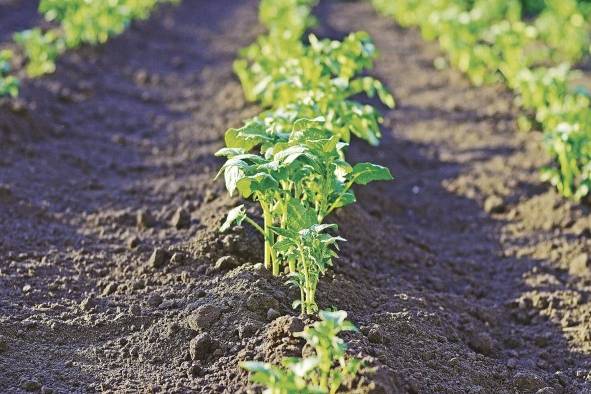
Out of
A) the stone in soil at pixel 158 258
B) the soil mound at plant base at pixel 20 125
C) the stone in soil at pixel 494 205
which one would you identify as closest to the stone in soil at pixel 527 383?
the stone in soil at pixel 158 258

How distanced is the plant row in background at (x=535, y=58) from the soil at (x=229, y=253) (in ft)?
0.76

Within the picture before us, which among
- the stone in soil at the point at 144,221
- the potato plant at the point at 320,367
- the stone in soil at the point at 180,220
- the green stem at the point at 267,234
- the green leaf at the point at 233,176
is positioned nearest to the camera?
the potato plant at the point at 320,367

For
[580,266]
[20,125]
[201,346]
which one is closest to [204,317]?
[201,346]

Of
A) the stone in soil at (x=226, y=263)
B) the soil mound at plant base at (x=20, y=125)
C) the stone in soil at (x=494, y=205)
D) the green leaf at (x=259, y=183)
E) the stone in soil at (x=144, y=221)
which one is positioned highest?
the green leaf at (x=259, y=183)

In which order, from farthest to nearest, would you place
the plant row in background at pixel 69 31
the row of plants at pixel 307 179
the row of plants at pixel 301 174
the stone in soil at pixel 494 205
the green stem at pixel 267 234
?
the plant row in background at pixel 69 31, the stone in soil at pixel 494 205, the green stem at pixel 267 234, the row of plants at pixel 301 174, the row of plants at pixel 307 179

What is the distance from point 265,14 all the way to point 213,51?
0.82 meters

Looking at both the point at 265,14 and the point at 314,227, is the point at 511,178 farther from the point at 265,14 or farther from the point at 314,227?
the point at 265,14

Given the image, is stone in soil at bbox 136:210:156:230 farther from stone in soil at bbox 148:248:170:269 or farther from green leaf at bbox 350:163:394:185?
green leaf at bbox 350:163:394:185

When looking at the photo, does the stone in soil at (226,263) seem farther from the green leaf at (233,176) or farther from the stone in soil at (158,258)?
the green leaf at (233,176)

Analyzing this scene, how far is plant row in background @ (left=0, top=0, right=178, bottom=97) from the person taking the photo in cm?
793

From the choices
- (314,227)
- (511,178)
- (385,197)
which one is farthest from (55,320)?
(511,178)

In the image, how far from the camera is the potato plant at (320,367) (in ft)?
9.19

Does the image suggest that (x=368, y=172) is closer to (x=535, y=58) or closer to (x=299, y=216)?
(x=299, y=216)

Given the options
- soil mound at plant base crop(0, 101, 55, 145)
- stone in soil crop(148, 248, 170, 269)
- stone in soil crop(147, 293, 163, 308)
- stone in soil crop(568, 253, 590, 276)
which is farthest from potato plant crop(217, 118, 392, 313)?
soil mound at plant base crop(0, 101, 55, 145)
